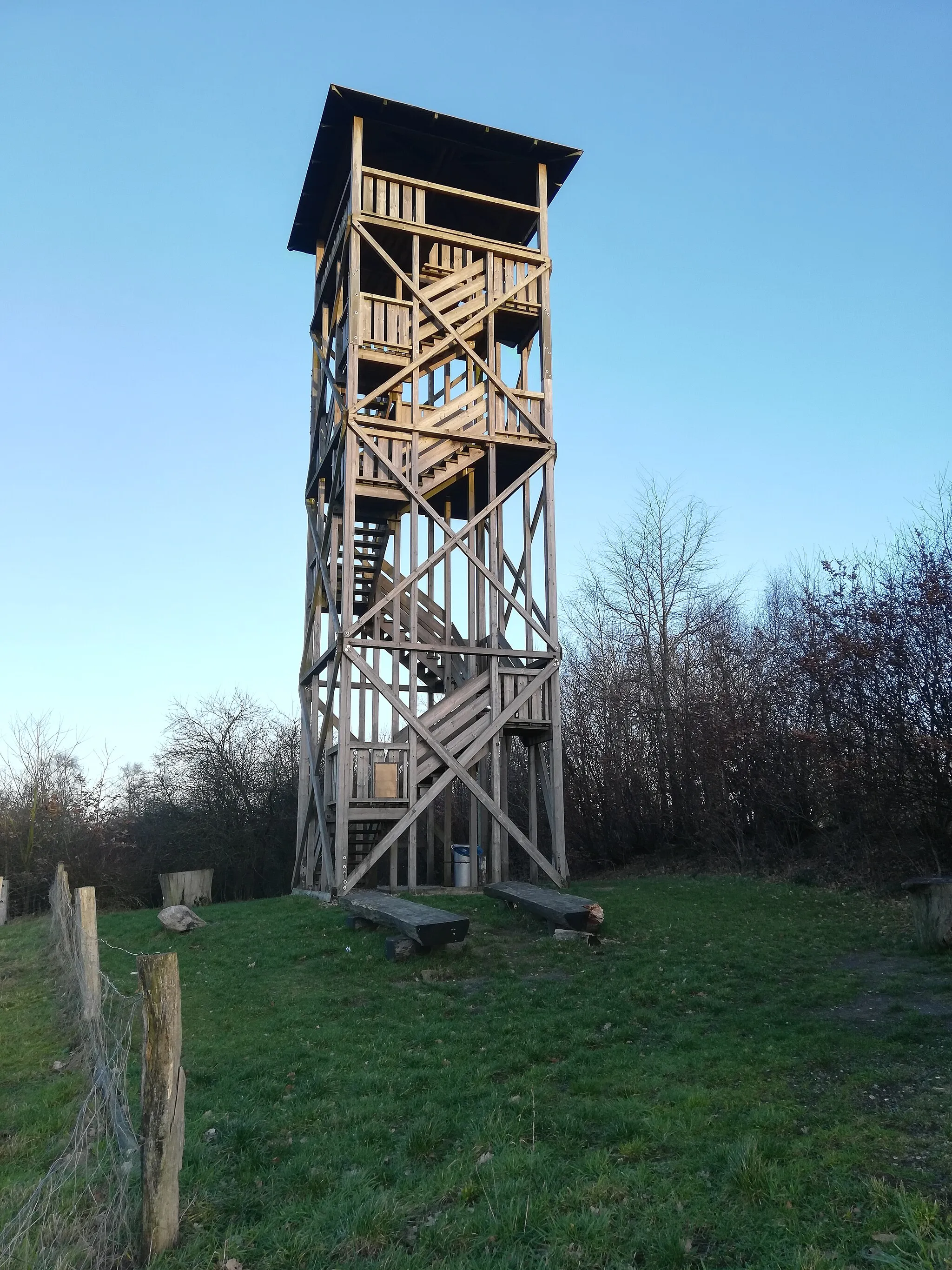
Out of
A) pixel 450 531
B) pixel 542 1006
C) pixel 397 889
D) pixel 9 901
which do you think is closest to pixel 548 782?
pixel 397 889

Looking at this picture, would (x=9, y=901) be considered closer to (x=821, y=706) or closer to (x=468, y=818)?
(x=468, y=818)

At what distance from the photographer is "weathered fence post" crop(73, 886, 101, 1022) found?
8023mm

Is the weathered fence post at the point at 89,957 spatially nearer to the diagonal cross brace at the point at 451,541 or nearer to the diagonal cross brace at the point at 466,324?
the diagonal cross brace at the point at 451,541

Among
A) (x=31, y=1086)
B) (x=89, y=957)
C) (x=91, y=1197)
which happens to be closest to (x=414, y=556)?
(x=89, y=957)

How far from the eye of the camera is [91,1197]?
16.1 feet

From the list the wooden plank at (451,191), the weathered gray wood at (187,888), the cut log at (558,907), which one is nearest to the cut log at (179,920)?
the cut log at (558,907)

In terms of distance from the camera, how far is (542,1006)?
8.73 meters

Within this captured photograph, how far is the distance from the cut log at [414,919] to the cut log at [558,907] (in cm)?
115

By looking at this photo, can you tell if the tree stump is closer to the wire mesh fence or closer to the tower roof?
the wire mesh fence

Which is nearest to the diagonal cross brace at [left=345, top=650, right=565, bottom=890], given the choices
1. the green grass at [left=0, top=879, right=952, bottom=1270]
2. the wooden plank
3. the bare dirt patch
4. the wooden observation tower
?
the wooden observation tower

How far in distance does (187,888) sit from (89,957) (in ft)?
43.4

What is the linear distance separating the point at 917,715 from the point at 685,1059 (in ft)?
38.3

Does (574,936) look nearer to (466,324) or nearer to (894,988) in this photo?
(894,988)

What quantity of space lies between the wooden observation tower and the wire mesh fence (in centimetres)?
1046
